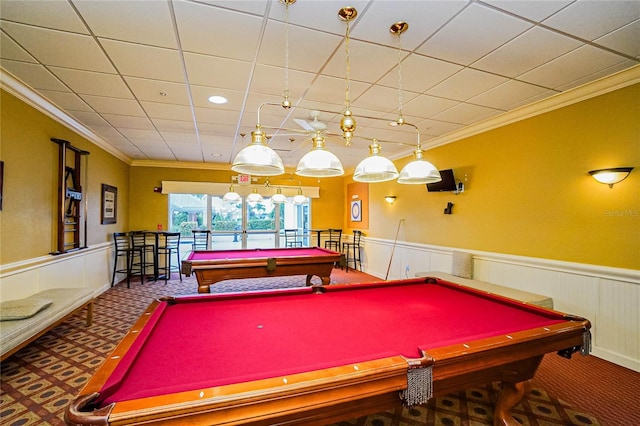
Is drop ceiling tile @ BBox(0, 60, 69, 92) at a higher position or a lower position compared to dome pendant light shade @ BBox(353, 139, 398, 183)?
higher

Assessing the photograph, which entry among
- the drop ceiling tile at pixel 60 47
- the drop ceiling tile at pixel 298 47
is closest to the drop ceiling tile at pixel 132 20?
the drop ceiling tile at pixel 60 47

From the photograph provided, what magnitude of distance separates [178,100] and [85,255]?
10.0 feet

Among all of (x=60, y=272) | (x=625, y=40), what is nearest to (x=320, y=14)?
(x=625, y=40)

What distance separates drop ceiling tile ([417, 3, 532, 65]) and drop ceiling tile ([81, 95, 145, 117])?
3.26 metres

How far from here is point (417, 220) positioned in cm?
529

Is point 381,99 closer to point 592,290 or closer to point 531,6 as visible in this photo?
point 531,6

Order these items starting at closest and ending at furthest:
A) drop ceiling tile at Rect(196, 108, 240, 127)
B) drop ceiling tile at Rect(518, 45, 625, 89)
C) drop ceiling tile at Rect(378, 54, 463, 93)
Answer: drop ceiling tile at Rect(518, 45, 625, 89) < drop ceiling tile at Rect(378, 54, 463, 93) < drop ceiling tile at Rect(196, 108, 240, 127)

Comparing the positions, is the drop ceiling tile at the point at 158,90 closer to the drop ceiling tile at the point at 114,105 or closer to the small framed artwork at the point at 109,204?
the drop ceiling tile at the point at 114,105

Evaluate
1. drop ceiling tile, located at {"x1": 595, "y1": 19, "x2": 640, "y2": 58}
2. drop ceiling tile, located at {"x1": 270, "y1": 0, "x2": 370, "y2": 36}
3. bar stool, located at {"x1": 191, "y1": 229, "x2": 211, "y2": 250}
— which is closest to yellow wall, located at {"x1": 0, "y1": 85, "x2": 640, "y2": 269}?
drop ceiling tile, located at {"x1": 595, "y1": 19, "x2": 640, "y2": 58}

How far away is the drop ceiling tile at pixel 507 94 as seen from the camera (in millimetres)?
2873

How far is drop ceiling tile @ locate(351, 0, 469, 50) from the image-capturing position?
5.77 feet

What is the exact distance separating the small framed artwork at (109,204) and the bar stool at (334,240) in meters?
4.98

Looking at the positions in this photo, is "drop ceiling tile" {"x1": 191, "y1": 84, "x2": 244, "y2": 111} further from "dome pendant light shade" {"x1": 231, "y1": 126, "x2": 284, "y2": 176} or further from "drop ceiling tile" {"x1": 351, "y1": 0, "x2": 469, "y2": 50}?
"drop ceiling tile" {"x1": 351, "y1": 0, "x2": 469, "y2": 50}

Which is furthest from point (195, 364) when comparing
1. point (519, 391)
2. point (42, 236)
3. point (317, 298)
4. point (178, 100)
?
point (42, 236)
